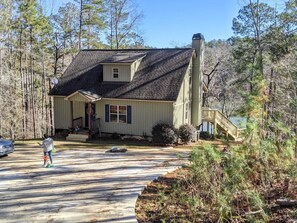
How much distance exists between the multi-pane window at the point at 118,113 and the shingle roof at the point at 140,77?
870mm

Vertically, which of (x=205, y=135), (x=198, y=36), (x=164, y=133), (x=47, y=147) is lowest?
(x=205, y=135)

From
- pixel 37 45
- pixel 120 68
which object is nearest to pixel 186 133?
pixel 120 68

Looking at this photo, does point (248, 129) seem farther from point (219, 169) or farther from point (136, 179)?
point (136, 179)

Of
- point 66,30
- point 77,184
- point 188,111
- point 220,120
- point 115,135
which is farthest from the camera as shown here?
point 66,30

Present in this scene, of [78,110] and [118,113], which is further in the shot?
[78,110]

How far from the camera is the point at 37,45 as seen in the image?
29125 millimetres

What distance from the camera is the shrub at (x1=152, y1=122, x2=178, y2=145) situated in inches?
713

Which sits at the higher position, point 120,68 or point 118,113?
point 120,68

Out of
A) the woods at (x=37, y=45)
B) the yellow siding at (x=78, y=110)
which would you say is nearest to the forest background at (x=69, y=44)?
the woods at (x=37, y=45)

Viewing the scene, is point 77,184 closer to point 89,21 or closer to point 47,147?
point 47,147

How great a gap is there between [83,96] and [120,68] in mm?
3246

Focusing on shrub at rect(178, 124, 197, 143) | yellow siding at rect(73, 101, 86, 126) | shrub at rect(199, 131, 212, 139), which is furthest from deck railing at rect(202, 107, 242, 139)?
yellow siding at rect(73, 101, 86, 126)

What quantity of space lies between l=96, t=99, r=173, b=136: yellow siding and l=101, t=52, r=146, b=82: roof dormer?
1736 mm

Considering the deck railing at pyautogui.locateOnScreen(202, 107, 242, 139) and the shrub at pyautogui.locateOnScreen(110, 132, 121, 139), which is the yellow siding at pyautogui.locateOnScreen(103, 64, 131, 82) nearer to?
the shrub at pyautogui.locateOnScreen(110, 132, 121, 139)
